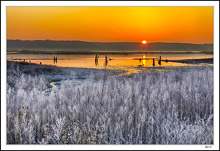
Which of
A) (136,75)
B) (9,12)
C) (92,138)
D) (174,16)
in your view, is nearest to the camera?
(92,138)

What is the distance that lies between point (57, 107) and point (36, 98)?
0.35m

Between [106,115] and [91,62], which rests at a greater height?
[91,62]

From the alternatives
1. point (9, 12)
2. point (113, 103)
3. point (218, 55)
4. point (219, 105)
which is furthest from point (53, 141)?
point (218, 55)

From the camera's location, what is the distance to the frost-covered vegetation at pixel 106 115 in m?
2.66

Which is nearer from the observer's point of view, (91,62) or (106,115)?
(106,115)

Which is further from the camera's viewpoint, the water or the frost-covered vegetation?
the water

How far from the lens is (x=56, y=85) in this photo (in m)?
4.53

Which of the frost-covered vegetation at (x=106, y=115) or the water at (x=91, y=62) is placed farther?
the water at (x=91, y=62)

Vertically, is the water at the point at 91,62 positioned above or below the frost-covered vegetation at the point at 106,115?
above

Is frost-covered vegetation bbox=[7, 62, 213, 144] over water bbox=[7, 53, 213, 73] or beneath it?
beneath

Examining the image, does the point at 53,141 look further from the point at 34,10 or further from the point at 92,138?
the point at 34,10

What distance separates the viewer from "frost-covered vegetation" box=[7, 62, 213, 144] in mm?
2662

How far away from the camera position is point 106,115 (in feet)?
9.81

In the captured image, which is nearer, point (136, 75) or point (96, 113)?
point (96, 113)
